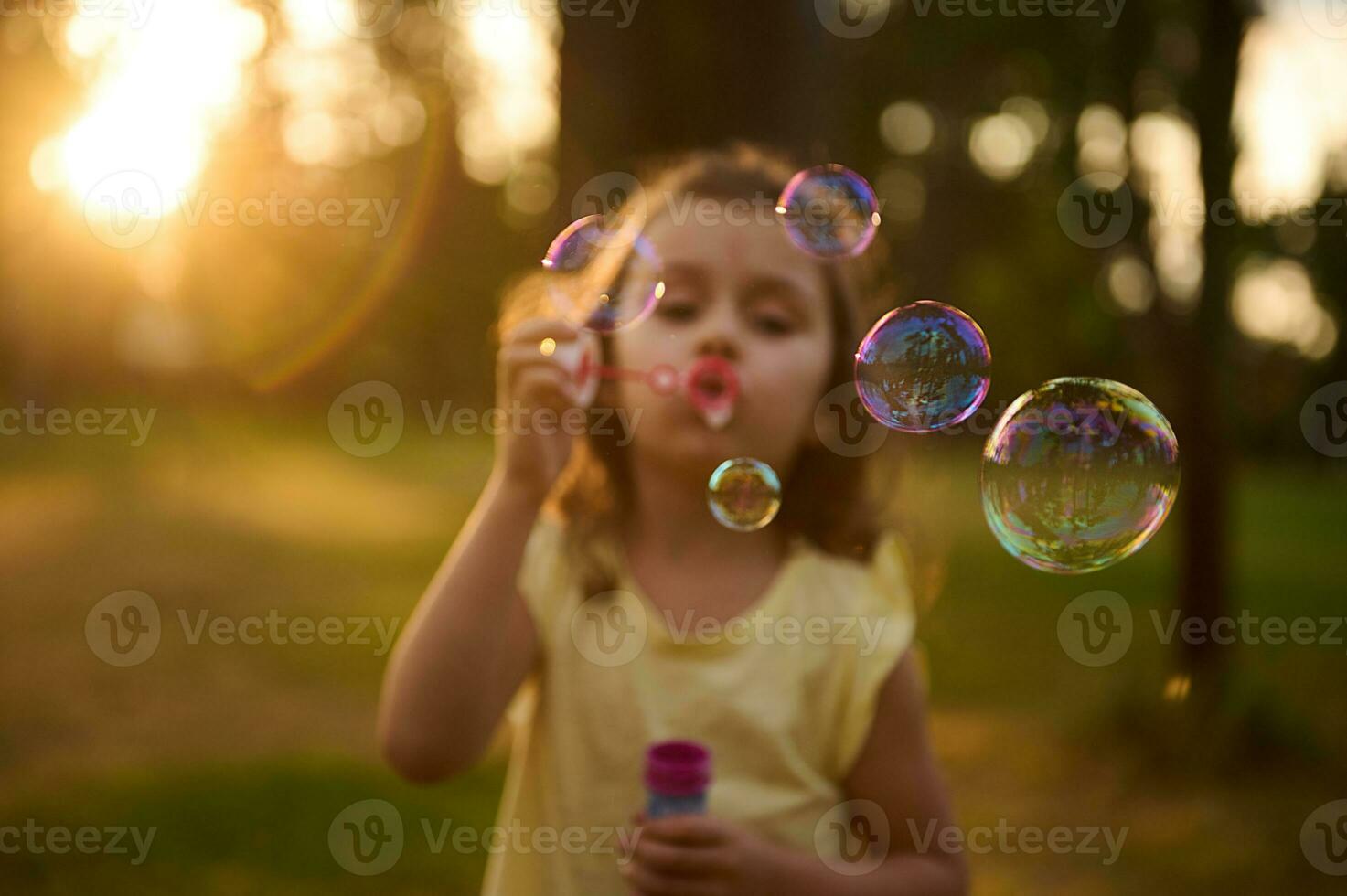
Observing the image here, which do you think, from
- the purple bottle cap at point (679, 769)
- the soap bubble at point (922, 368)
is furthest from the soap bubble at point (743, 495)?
the purple bottle cap at point (679, 769)

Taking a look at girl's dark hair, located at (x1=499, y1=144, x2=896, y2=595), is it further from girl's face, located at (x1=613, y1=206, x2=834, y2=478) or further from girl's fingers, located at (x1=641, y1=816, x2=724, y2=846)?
girl's fingers, located at (x1=641, y1=816, x2=724, y2=846)

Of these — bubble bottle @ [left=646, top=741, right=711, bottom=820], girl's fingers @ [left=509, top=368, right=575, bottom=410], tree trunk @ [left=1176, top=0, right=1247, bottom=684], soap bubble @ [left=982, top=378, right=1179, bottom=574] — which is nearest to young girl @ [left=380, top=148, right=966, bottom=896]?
girl's fingers @ [left=509, top=368, right=575, bottom=410]

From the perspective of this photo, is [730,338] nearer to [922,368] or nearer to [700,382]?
[700,382]

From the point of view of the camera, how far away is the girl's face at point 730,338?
1.56 meters

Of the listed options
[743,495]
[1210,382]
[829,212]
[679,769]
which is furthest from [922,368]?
[1210,382]

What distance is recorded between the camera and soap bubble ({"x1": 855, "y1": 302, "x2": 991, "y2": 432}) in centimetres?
181

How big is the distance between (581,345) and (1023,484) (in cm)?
77

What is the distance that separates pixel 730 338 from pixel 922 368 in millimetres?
443

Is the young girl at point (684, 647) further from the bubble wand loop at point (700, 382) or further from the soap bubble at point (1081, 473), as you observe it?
the soap bubble at point (1081, 473)

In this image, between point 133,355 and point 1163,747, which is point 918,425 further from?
point 133,355

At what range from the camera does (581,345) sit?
5.24 ft

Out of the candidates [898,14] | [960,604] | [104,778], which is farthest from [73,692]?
[960,604]

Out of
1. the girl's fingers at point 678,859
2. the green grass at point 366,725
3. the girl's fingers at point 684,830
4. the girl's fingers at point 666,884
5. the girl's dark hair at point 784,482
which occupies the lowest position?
the green grass at point 366,725

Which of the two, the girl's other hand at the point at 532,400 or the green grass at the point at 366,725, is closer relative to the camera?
the girl's other hand at the point at 532,400
